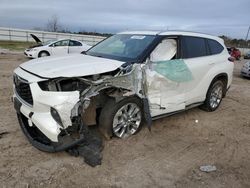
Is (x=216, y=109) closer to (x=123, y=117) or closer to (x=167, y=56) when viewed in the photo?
(x=167, y=56)

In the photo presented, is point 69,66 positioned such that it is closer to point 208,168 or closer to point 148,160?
point 148,160

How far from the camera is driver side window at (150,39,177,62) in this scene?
4832 mm

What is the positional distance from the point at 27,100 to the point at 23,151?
78 cm

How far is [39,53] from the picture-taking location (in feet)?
55.0

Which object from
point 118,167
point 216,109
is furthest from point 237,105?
point 118,167

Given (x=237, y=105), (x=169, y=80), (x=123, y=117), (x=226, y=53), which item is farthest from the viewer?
(x=237, y=105)

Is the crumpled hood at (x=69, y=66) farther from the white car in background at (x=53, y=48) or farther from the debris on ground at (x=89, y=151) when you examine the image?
the white car in background at (x=53, y=48)

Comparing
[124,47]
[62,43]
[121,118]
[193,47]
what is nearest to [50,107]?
[121,118]

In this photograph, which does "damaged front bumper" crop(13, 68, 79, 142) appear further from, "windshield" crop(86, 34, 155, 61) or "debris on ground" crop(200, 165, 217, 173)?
"debris on ground" crop(200, 165, 217, 173)

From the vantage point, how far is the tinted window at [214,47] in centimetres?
610

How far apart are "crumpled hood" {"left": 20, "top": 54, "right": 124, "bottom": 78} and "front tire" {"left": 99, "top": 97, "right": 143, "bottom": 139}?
0.58 meters

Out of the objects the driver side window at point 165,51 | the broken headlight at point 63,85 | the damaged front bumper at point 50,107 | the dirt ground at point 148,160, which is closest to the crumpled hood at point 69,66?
the broken headlight at point 63,85

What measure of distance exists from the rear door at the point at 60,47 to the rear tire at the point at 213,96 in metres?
12.5

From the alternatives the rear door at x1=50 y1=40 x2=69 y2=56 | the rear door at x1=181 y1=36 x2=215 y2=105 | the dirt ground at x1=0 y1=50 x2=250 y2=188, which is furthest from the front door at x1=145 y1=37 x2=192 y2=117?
the rear door at x1=50 y1=40 x2=69 y2=56
